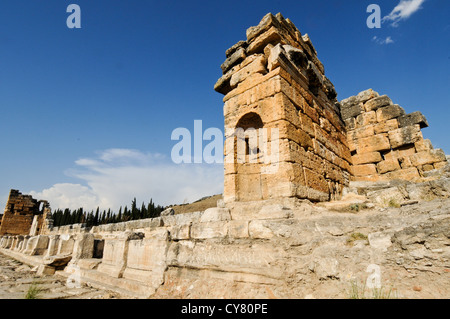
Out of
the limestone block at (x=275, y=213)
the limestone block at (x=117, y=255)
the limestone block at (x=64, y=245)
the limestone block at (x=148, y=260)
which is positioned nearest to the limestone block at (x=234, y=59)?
the limestone block at (x=275, y=213)

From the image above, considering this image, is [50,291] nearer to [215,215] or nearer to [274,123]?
[215,215]

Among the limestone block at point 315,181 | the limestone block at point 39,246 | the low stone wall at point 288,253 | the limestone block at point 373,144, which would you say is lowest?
the limestone block at point 39,246

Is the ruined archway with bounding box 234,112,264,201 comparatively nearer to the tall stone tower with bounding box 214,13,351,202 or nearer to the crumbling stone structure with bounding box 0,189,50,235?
the tall stone tower with bounding box 214,13,351,202

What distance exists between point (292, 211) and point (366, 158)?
18.0 feet

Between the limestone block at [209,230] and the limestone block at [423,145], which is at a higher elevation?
the limestone block at [423,145]

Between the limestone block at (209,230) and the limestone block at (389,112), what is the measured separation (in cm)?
683

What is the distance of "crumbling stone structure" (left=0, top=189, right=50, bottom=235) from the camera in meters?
18.3

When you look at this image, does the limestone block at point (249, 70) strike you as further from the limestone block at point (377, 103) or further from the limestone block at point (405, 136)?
the limestone block at point (405, 136)

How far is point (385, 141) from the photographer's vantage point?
7.04 metres

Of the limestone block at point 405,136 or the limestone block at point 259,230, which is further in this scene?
the limestone block at point 405,136

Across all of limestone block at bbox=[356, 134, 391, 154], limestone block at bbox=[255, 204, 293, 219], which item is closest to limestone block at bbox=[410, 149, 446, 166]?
limestone block at bbox=[356, 134, 391, 154]

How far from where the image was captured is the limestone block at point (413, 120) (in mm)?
6560
